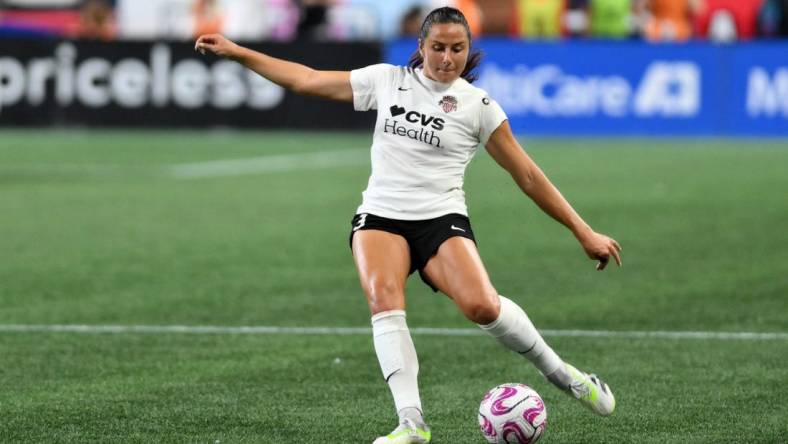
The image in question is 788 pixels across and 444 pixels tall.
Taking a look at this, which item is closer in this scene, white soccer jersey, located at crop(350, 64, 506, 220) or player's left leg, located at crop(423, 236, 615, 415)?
player's left leg, located at crop(423, 236, 615, 415)

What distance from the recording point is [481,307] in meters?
6.75

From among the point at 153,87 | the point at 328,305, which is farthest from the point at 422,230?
the point at 153,87

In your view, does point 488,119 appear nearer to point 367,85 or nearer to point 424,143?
point 424,143

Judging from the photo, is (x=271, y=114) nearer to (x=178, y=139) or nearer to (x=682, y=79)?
(x=178, y=139)

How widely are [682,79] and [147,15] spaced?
15.9 metres

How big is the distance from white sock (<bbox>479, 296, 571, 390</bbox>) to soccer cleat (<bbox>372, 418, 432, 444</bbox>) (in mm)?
575

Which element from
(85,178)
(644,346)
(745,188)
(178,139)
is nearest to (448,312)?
(644,346)

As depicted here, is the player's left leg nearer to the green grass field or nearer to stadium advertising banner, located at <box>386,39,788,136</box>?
the green grass field

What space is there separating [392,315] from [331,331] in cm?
299

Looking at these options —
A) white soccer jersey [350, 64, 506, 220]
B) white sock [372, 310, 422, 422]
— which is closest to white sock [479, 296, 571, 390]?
white sock [372, 310, 422, 422]

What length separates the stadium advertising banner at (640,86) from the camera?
87.1 feet

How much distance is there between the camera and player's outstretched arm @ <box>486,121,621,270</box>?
6.93 meters

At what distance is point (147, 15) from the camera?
3841 centimetres

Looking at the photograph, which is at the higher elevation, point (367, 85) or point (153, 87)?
point (367, 85)
